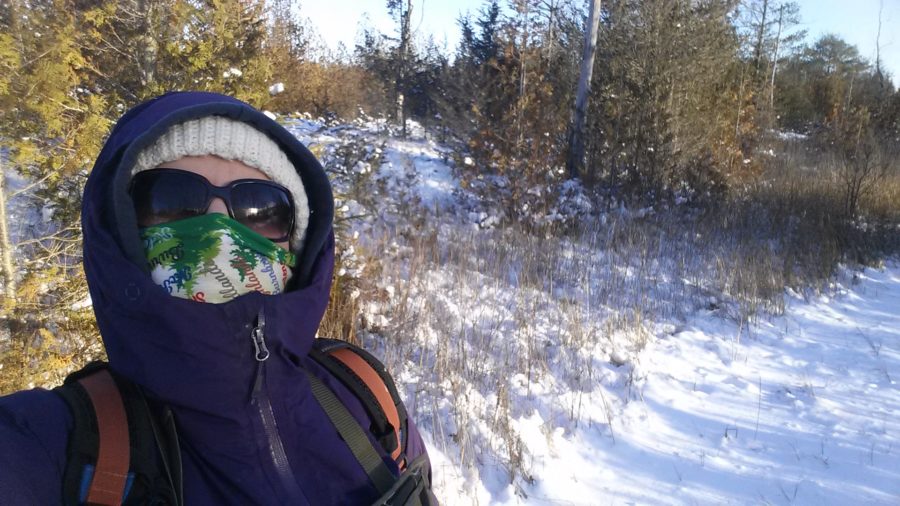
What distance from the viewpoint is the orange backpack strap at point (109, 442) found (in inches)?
31.3

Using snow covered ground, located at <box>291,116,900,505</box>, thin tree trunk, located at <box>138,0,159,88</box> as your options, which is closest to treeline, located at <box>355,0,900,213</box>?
snow covered ground, located at <box>291,116,900,505</box>

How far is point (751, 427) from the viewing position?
3312 millimetres

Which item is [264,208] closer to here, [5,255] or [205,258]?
[205,258]

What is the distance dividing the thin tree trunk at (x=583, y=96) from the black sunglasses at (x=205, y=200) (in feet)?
30.1

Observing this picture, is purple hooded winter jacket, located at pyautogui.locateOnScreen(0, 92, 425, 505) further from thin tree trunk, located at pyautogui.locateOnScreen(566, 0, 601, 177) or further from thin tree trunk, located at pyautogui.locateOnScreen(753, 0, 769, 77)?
thin tree trunk, located at pyautogui.locateOnScreen(753, 0, 769, 77)

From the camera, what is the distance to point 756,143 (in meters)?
10.9

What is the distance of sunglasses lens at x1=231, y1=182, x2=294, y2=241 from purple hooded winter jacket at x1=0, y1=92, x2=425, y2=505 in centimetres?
16

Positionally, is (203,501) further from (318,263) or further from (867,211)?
(867,211)

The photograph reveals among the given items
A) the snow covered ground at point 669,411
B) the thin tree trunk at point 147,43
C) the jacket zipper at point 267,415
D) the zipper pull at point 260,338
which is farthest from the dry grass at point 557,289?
the thin tree trunk at point 147,43

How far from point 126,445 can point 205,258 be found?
360 mm

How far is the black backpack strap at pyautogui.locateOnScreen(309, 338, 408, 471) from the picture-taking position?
1236 mm

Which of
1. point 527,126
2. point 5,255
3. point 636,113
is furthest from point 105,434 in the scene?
point 636,113

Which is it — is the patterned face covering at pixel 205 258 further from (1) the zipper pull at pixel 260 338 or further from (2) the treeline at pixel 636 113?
(2) the treeline at pixel 636 113

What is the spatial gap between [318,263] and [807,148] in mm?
17890
